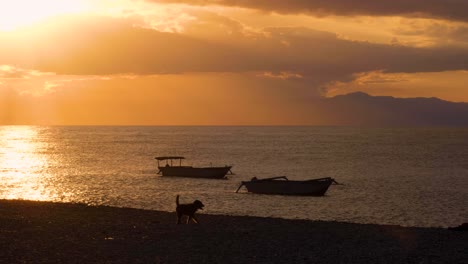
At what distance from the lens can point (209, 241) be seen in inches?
905

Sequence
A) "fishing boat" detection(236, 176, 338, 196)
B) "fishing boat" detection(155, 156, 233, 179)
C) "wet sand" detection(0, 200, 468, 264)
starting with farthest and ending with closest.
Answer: "fishing boat" detection(155, 156, 233, 179) → "fishing boat" detection(236, 176, 338, 196) → "wet sand" detection(0, 200, 468, 264)

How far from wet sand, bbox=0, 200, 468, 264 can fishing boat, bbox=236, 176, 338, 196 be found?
28.1 meters

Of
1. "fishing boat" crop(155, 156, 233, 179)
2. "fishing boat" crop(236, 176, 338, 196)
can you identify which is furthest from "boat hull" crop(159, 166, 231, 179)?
"fishing boat" crop(236, 176, 338, 196)

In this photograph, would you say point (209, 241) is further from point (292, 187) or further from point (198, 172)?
point (198, 172)

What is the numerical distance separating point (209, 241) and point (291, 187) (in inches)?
1444

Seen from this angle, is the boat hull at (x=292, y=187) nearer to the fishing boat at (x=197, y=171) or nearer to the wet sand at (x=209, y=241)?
the fishing boat at (x=197, y=171)

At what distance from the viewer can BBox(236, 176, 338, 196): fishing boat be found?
58.8 m

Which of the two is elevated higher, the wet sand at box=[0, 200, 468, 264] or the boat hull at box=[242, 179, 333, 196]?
the wet sand at box=[0, 200, 468, 264]

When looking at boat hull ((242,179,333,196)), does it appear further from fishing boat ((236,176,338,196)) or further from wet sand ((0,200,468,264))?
wet sand ((0,200,468,264))

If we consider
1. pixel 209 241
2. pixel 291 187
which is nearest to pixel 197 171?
pixel 291 187

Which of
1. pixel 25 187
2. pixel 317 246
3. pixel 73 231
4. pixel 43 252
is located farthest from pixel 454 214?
pixel 25 187

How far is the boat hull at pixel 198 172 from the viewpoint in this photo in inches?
3233

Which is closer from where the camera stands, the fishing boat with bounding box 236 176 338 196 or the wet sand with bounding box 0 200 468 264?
the wet sand with bounding box 0 200 468 264

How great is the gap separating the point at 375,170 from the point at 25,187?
62420 millimetres
